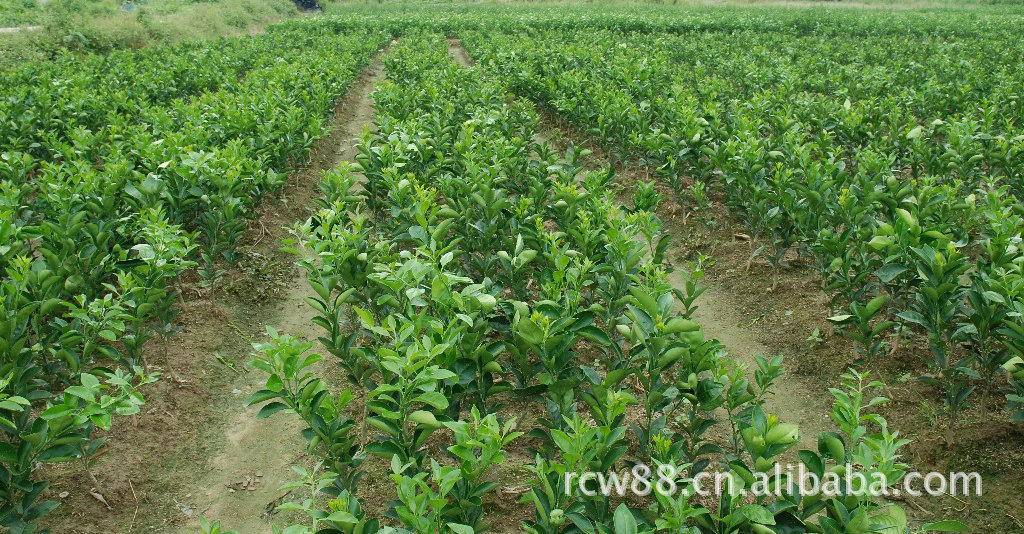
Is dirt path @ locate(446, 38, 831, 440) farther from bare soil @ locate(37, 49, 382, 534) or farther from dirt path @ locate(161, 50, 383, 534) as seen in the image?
bare soil @ locate(37, 49, 382, 534)

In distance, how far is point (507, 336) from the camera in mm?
4316

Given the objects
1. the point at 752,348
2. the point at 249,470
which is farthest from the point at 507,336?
the point at 752,348

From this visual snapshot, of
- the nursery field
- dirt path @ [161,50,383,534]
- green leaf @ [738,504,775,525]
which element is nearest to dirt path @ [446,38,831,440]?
the nursery field

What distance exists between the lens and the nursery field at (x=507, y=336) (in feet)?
10.0

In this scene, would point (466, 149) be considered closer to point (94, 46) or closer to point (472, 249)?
point (472, 249)

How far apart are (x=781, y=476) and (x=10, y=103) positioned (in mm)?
11807

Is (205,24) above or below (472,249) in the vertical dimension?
above

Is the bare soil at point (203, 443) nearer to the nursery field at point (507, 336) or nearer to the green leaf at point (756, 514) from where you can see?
the nursery field at point (507, 336)

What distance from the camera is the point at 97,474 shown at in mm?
4148

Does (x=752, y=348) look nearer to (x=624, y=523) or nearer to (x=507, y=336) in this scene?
(x=507, y=336)

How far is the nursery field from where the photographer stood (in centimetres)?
305

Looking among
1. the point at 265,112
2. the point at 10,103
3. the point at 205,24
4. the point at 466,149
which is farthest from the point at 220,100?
the point at 205,24

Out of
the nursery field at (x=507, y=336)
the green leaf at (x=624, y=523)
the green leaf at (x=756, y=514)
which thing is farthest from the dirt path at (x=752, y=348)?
the green leaf at (x=624, y=523)

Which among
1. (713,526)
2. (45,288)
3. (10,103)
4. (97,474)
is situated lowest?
(97,474)
